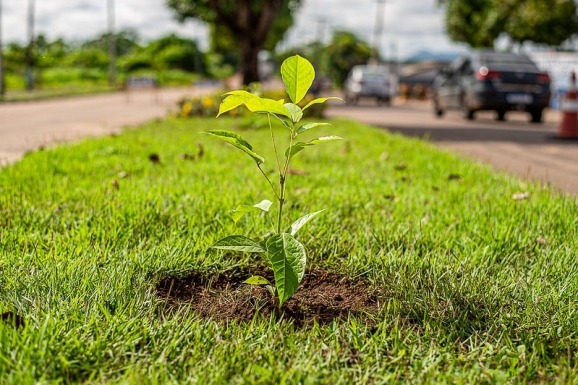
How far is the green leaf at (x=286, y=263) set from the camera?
7.14 ft

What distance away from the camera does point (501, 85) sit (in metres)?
15.2

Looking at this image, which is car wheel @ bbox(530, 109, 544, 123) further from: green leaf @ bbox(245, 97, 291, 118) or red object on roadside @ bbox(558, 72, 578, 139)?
green leaf @ bbox(245, 97, 291, 118)

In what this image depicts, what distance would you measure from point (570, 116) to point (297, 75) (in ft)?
32.3

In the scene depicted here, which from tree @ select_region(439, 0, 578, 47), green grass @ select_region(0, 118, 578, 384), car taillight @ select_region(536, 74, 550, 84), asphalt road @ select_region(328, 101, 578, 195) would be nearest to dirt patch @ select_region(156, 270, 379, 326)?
green grass @ select_region(0, 118, 578, 384)

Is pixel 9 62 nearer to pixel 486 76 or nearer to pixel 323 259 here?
pixel 486 76

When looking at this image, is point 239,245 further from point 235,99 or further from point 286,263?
point 235,99

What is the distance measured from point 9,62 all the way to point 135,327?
60.0m

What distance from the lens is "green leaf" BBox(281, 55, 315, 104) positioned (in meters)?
2.22

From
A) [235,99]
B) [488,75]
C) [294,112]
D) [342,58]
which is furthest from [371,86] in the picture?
[342,58]

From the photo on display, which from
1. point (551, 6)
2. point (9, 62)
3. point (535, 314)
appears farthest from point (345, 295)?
point (9, 62)

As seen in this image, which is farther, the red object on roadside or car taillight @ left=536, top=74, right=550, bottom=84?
car taillight @ left=536, top=74, right=550, bottom=84

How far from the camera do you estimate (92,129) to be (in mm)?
12516

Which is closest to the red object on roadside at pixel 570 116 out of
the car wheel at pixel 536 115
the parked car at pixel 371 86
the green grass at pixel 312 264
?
the car wheel at pixel 536 115

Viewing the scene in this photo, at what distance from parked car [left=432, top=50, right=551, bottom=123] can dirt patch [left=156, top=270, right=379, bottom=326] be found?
13.4 meters
